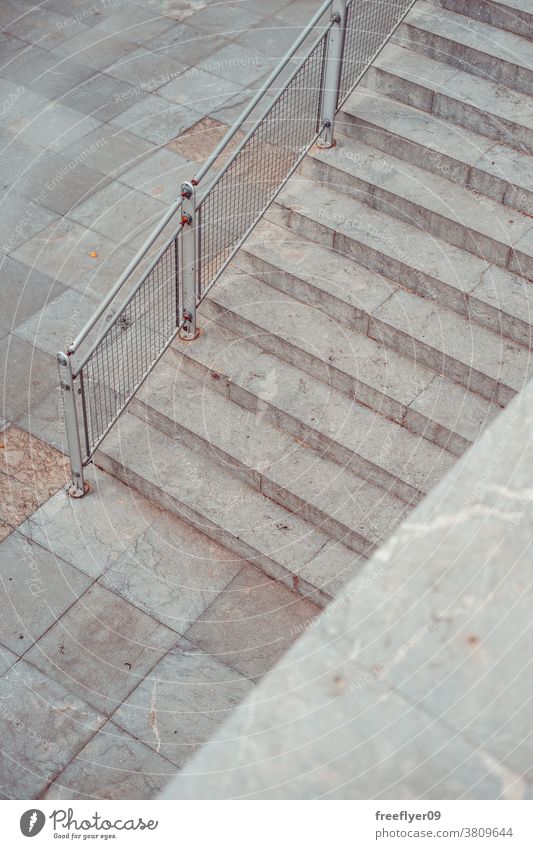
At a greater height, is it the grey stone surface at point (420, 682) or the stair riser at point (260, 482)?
the grey stone surface at point (420, 682)

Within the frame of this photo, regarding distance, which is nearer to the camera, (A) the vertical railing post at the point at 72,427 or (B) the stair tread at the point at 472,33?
(A) the vertical railing post at the point at 72,427

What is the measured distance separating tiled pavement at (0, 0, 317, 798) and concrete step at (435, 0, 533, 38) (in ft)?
8.70

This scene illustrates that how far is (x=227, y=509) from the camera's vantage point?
6535 mm

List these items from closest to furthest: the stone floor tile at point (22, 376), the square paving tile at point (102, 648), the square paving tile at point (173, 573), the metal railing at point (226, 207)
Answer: the square paving tile at point (102, 648), the square paving tile at point (173, 573), the metal railing at point (226, 207), the stone floor tile at point (22, 376)

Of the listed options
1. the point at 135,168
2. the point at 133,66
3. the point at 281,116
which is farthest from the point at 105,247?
the point at 133,66

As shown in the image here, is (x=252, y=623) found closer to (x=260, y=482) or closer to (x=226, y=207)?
(x=260, y=482)

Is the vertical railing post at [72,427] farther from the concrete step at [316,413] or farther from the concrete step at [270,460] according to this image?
the concrete step at [316,413]

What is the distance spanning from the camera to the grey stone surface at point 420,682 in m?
1.88

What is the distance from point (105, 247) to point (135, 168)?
3.59 ft

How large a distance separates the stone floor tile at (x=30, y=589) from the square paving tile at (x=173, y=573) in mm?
250

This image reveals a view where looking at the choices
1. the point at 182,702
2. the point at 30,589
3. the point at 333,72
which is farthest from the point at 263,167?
the point at 182,702

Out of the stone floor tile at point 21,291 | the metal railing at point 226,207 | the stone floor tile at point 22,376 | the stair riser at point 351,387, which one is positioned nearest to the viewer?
the stair riser at point 351,387

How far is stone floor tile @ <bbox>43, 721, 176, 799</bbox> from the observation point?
17.7ft
